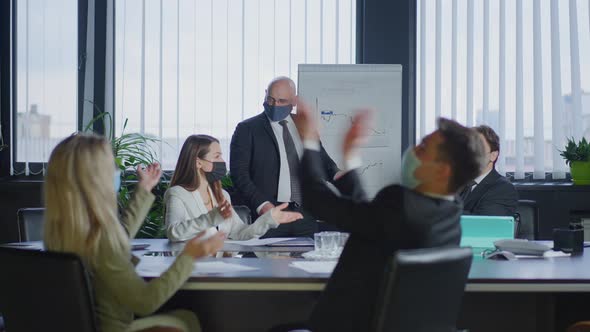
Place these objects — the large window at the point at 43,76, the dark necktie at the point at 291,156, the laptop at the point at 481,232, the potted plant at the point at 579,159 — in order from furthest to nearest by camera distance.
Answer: the large window at the point at 43,76 → the potted plant at the point at 579,159 → the dark necktie at the point at 291,156 → the laptop at the point at 481,232

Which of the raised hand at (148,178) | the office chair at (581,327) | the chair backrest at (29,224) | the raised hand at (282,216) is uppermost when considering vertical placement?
the raised hand at (148,178)

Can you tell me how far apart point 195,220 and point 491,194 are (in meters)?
1.60

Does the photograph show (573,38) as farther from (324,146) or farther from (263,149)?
(263,149)

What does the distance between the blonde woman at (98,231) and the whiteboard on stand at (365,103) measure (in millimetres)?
3455

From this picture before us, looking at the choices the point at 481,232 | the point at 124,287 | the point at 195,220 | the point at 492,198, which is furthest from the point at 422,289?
the point at 492,198

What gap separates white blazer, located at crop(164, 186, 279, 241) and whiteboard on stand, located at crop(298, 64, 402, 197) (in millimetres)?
1955

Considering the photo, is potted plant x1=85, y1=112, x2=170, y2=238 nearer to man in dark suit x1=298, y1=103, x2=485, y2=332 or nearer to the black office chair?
the black office chair

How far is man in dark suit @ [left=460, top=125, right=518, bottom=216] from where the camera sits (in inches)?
153

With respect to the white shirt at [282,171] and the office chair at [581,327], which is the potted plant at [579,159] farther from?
the office chair at [581,327]

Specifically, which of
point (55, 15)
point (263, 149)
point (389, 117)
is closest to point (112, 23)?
point (55, 15)


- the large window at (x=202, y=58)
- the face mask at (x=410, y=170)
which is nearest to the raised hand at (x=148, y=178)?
the face mask at (x=410, y=170)

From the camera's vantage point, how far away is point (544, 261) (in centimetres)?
296

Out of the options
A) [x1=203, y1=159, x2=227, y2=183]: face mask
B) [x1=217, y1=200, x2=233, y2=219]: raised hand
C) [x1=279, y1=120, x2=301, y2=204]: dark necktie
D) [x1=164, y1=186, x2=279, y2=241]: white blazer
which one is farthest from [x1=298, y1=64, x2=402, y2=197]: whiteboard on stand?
[x1=217, y1=200, x2=233, y2=219]: raised hand

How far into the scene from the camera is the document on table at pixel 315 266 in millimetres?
2627
